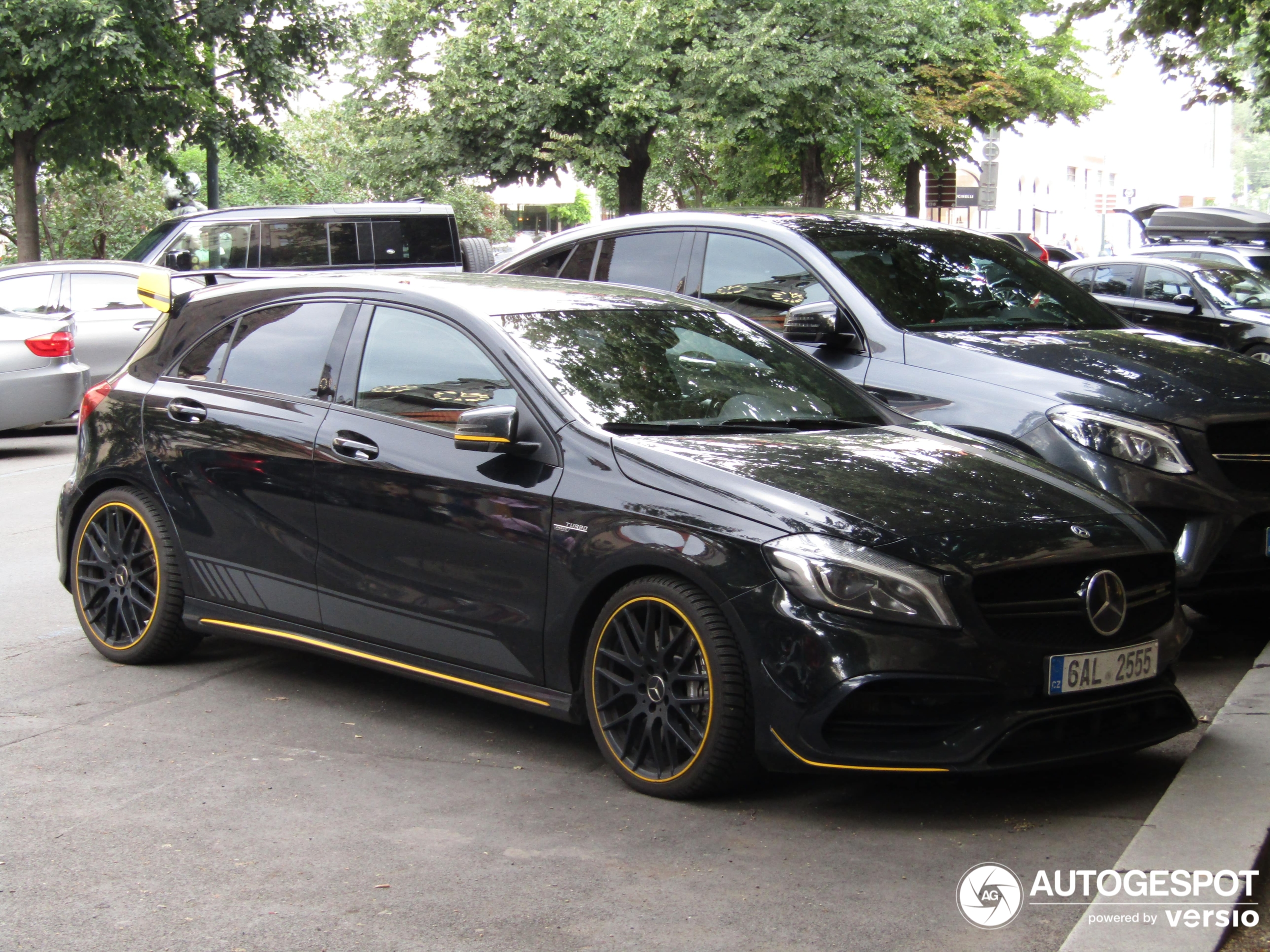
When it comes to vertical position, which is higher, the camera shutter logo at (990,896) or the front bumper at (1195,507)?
the front bumper at (1195,507)

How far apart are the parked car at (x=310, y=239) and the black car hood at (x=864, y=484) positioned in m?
14.1

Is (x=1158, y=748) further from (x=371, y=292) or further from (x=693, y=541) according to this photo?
(x=371, y=292)

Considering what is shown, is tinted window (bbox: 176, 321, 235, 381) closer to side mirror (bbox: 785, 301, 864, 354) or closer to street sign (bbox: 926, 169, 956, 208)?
side mirror (bbox: 785, 301, 864, 354)

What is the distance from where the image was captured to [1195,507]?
601 centimetres

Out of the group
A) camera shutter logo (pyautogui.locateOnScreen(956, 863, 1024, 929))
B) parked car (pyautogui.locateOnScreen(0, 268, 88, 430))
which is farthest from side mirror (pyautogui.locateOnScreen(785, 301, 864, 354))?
parked car (pyautogui.locateOnScreen(0, 268, 88, 430))

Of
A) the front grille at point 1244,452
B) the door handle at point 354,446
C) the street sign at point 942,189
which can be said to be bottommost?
the front grille at point 1244,452

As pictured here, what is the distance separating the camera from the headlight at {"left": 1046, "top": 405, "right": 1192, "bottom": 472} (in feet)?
19.8

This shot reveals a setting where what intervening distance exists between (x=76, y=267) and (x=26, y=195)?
9324mm

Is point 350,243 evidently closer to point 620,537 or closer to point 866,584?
point 620,537

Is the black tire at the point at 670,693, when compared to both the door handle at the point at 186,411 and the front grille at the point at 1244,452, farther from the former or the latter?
the front grille at the point at 1244,452

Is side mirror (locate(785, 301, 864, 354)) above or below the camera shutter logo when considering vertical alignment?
above

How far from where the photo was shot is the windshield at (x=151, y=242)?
17.8 meters

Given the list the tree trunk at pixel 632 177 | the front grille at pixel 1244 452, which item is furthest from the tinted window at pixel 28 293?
the tree trunk at pixel 632 177

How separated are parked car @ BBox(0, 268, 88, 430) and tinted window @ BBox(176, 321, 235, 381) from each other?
811cm
